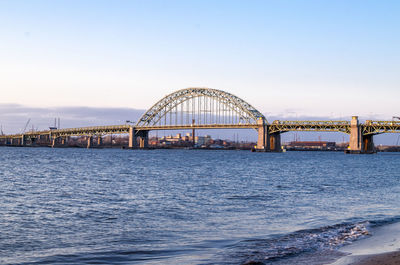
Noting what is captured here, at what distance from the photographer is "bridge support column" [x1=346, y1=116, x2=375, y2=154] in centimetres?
9875

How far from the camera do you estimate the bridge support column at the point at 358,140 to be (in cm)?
9875

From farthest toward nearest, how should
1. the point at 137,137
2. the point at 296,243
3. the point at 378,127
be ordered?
the point at 137,137, the point at 378,127, the point at 296,243

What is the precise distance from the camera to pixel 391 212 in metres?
15.5

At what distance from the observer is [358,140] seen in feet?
328

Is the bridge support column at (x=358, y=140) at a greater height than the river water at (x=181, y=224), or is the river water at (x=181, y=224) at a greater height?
the bridge support column at (x=358, y=140)

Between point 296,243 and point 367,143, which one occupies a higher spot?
point 367,143

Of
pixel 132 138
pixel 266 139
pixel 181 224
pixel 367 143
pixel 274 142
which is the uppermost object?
pixel 132 138

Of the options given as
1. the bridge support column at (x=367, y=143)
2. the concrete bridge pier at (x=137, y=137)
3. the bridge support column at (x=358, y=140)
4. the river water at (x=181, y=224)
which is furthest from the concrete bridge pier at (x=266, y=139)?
the river water at (x=181, y=224)

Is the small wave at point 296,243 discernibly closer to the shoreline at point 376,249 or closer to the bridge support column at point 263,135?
the shoreline at point 376,249

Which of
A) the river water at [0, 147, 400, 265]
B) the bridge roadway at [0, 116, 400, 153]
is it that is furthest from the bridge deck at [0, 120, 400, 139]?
the river water at [0, 147, 400, 265]

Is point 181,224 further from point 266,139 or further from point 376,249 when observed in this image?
point 266,139

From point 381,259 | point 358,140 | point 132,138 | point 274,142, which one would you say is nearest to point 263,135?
point 274,142

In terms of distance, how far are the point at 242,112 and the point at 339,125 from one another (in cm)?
2552

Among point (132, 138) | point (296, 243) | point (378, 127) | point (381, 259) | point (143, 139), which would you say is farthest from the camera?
point (143, 139)
